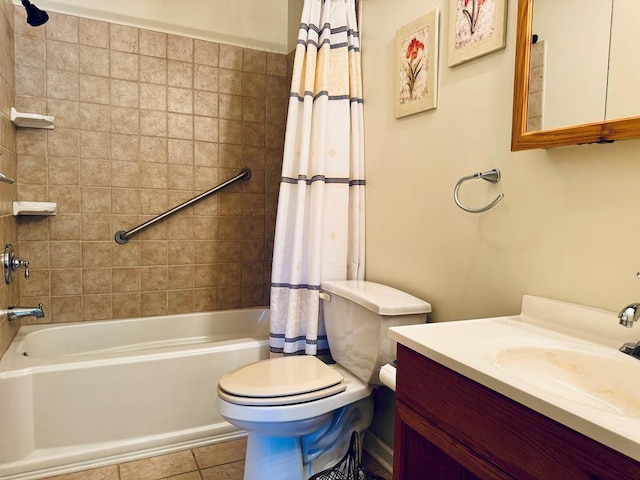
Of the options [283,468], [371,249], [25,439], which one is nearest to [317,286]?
[371,249]

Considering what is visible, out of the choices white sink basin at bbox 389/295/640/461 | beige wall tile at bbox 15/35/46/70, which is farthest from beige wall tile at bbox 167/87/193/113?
white sink basin at bbox 389/295/640/461

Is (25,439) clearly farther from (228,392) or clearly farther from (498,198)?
(498,198)

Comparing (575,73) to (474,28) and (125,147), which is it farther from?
(125,147)

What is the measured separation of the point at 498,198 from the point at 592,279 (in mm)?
352

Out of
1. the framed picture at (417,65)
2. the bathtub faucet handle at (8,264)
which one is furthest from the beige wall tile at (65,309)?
the framed picture at (417,65)

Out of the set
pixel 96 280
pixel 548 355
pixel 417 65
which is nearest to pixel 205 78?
pixel 96 280

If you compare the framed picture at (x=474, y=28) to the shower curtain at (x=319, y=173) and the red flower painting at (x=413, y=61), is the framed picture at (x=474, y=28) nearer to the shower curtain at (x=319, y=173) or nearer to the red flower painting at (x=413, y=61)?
the red flower painting at (x=413, y=61)

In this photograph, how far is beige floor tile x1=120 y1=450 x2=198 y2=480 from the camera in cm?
172

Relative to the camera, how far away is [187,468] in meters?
1.78

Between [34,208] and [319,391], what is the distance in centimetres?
169

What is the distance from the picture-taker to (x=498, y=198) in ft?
4.20

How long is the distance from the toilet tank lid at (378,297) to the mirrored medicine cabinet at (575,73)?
2.01 ft

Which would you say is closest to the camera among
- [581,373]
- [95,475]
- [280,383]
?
[581,373]

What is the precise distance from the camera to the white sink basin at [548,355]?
0.74m
